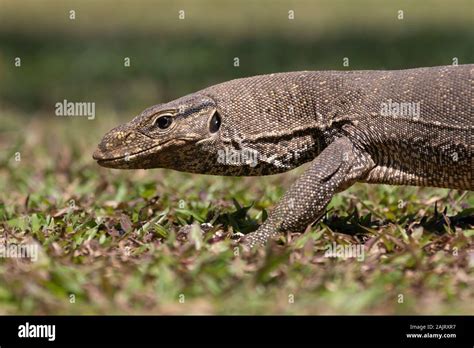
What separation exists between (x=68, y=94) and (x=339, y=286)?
929 centimetres

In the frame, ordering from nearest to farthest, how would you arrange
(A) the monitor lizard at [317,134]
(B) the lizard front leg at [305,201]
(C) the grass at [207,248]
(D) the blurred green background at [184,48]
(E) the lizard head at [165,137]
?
(C) the grass at [207,248] < (B) the lizard front leg at [305,201] < (A) the monitor lizard at [317,134] < (E) the lizard head at [165,137] < (D) the blurred green background at [184,48]

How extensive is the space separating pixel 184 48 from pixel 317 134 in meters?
10.6

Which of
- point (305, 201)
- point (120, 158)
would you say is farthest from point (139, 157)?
point (305, 201)

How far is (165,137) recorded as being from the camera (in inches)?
255

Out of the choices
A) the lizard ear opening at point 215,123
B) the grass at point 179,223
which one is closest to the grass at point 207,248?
the grass at point 179,223

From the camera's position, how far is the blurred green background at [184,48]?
14.0 meters

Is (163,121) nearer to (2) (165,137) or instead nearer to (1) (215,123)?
(2) (165,137)

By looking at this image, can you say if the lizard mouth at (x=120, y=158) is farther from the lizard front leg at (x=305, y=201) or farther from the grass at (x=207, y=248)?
the lizard front leg at (x=305, y=201)

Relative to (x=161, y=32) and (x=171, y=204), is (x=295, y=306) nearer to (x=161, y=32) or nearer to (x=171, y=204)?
(x=171, y=204)

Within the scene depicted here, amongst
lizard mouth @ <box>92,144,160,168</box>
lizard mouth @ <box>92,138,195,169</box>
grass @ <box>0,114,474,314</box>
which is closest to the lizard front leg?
grass @ <box>0,114,474,314</box>

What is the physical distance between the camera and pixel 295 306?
468cm

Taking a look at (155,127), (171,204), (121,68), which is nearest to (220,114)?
(155,127)

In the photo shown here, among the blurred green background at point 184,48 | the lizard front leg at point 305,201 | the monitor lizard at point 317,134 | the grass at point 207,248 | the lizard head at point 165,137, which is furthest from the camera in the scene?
the blurred green background at point 184,48

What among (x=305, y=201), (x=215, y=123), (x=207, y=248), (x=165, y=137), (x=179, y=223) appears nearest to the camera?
(x=207, y=248)
